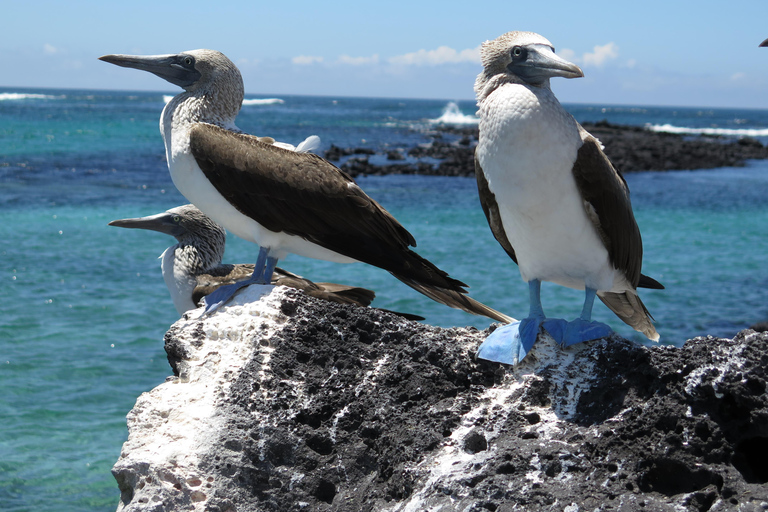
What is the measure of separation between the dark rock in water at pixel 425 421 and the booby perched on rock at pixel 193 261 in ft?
3.43

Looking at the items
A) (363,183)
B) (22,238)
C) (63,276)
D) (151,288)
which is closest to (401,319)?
(151,288)

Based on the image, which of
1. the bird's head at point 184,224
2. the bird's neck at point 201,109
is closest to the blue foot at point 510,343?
the bird's neck at point 201,109

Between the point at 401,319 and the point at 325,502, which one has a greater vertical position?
the point at 401,319

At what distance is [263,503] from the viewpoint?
2902 millimetres

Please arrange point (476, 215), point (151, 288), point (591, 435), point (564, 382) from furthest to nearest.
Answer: point (476, 215)
point (151, 288)
point (564, 382)
point (591, 435)

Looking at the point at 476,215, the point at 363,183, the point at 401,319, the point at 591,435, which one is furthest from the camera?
the point at 363,183

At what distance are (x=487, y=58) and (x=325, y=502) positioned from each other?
6.51 ft

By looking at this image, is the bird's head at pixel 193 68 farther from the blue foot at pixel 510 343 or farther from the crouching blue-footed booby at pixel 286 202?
the blue foot at pixel 510 343

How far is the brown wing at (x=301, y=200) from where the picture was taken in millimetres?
3840

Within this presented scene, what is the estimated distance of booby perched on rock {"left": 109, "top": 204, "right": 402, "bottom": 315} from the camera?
457 cm

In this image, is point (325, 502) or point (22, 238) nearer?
point (325, 502)

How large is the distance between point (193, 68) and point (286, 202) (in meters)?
1.01

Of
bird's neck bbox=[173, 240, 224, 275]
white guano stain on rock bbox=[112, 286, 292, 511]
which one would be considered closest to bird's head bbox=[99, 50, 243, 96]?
bird's neck bbox=[173, 240, 224, 275]

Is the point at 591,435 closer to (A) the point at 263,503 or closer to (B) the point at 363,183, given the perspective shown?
(A) the point at 263,503
